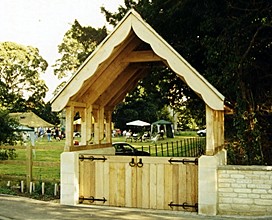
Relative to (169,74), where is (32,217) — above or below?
below

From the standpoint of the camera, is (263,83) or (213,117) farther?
(263,83)

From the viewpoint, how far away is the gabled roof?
28.7ft

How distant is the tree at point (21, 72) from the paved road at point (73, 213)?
133 ft

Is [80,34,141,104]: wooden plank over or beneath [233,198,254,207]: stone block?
over

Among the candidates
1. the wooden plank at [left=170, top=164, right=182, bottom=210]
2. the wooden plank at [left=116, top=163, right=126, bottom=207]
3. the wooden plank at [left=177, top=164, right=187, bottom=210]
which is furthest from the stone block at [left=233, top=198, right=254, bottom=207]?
the wooden plank at [left=116, top=163, right=126, bottom=207]

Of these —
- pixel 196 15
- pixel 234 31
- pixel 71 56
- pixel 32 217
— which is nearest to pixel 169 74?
pixel 196 15

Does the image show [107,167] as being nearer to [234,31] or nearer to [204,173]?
[204,173]

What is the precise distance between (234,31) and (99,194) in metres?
6.57

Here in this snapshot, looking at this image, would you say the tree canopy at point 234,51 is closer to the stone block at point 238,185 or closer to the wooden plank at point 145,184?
the stone block at point 238,185

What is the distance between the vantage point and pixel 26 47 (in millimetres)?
53375

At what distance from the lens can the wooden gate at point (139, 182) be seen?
9.02 meters

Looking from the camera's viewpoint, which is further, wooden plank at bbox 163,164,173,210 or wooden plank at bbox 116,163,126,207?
wooden plank at bbox 116,163,126,207

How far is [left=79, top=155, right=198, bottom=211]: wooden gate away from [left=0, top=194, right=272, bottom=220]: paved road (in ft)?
0.94

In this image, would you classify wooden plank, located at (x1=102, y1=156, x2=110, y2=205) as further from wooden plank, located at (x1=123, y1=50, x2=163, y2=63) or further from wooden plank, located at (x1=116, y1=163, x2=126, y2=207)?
wooden plank, located at (x1=123, y1=50, x2=163, y2=63)
